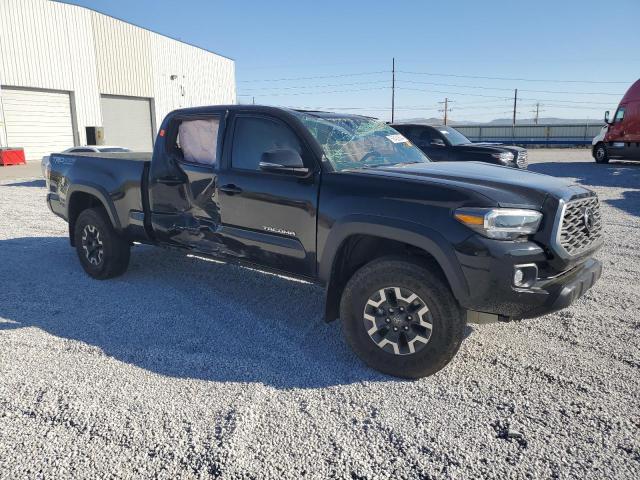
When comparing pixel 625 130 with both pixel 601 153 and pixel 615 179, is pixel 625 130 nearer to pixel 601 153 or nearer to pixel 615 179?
pixel 601 153

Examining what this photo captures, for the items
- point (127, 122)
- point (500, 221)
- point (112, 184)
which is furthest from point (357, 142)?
point (127, 122)

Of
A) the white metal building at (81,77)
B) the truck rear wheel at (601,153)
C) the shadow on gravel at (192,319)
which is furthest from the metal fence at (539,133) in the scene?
the shadow on gravel at (192,319)

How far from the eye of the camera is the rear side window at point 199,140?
446cm

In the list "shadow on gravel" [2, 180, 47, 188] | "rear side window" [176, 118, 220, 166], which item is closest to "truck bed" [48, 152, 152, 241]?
"rear side window" [176, 118, 220, 166]

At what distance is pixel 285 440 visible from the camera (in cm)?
269

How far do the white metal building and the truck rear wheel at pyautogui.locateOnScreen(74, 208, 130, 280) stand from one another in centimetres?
2356

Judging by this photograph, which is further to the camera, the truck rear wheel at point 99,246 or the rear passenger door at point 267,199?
the truck rear wheel at point 99,246

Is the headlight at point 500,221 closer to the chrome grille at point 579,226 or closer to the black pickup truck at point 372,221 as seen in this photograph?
the black pickup truck at point 372,221

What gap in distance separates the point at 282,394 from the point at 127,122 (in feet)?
109

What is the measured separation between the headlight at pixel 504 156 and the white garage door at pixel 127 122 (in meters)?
25.0

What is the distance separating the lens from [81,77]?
94.3 ft

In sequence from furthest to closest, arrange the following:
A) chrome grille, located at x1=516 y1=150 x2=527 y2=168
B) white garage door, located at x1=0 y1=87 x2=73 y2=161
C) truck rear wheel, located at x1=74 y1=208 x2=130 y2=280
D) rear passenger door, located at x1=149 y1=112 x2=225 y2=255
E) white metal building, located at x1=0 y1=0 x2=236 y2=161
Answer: white garage door, located at x1=0 y1=87 x2=73 y2=161
white metal building, located at x1=0 y1=0 x2=236 y2=161
chrome grille, located at x1=516 y1=150 x2=527 y2=168
truck rear wheel, located at x1=74 y1=208 x2=130 y2=280
rear passenger door, located at x1=149 y1=112 x2=225 y2=255

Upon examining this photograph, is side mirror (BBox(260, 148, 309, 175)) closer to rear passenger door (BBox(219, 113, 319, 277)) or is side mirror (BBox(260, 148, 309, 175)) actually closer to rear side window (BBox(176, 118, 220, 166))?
A: rear passenger door (BBox(219, 113, 319, 277))

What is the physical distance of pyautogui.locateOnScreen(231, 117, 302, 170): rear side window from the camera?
4.04 m
